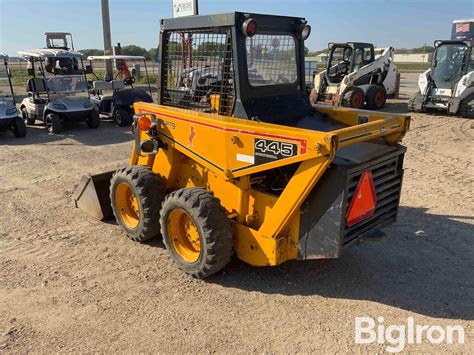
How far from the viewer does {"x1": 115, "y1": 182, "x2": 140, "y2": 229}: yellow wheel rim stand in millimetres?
4633

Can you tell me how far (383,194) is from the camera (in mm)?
3678

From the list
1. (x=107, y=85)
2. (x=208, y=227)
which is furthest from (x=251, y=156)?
(x=107, y=85)

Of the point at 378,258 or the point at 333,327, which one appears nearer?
the point at 333,327

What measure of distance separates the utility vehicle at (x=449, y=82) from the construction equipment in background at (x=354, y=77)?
1445 mm

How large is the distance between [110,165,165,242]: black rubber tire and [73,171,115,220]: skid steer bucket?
697 mm

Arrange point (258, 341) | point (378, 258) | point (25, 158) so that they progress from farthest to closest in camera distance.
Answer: point (25, 158), point (378, 258), point (258, 341)

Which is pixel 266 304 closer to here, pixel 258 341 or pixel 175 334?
pixel 258 341

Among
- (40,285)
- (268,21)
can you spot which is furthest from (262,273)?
(268,21)

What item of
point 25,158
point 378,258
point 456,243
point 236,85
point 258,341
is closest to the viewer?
point 258,341

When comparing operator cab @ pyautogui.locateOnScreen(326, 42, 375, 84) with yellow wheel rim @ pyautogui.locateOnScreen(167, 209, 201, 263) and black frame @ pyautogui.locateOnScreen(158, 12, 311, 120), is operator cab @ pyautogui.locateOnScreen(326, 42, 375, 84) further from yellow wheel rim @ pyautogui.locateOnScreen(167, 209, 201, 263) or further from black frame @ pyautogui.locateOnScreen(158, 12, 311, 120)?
yellow wheel rim @ pyautogui.locateOnScreen(167, 209, 201, 263)

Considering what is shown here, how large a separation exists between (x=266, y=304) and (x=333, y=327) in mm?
570

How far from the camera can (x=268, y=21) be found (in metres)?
3.80

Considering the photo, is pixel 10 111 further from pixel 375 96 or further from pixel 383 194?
pixel 375 96

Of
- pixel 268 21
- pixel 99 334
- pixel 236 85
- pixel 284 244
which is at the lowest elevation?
pixel 99 334
